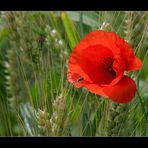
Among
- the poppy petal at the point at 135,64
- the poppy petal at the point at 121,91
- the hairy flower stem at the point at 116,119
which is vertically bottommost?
the hairy flower stem at the point at 116,119

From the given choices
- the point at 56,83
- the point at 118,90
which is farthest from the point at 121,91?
the point at 56,83

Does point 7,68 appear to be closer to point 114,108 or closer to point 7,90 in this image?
point 7,90

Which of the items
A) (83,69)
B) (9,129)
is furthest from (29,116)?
(83,69)

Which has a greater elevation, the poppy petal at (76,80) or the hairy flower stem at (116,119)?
the poppy petal at (76,80)

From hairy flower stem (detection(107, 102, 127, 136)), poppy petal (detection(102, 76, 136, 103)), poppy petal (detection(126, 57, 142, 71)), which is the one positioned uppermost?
poppy petal (detection(126, 57, 142, 71))
